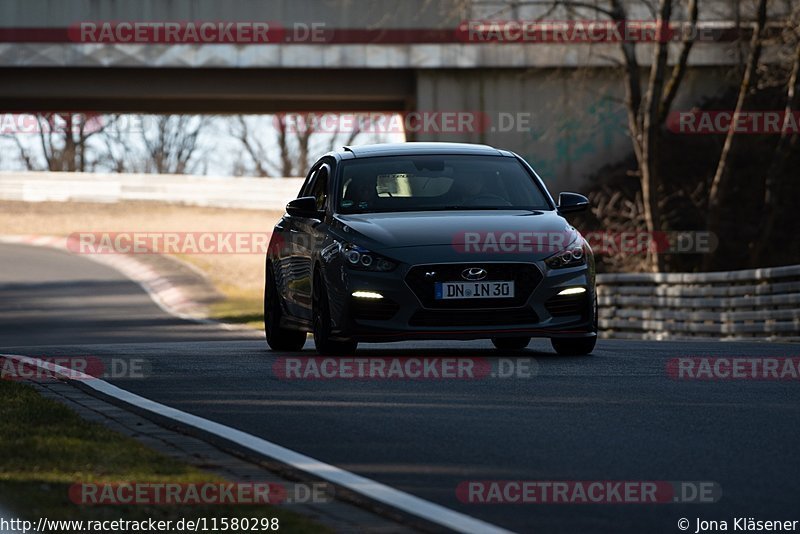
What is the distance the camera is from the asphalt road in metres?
6.57

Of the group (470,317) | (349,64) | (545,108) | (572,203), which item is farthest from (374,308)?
(545,108)

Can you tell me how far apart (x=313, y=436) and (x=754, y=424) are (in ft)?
7.71

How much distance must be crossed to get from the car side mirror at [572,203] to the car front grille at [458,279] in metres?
1.31

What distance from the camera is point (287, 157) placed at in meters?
103

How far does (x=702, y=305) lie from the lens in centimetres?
2506

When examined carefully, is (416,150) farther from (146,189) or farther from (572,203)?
(146,189)

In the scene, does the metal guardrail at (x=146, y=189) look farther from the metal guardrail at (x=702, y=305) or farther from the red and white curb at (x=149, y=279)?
the metal guardrail at (x=702, y=305)

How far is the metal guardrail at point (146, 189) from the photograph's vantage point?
216ft

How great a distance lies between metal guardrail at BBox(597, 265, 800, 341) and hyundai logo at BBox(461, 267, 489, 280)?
9.26 metres

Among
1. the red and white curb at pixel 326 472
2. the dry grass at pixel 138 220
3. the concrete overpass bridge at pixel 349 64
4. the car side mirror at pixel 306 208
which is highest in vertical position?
the concrete overpass bridge at pixel 349 64

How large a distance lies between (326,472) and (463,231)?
5.58 meters

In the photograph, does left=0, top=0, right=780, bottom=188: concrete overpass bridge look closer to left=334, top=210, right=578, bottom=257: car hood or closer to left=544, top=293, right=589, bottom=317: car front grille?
left=334, top=210, right=578, bottom=257: car hood

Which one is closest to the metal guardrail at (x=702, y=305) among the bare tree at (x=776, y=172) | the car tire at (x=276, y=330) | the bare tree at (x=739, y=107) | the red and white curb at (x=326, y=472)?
the bare tree at (x=739, y=107)

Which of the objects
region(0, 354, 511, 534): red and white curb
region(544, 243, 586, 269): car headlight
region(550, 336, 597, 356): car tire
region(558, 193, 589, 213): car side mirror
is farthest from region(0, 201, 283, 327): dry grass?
region(0, 354, 511, 534): red and white curb
